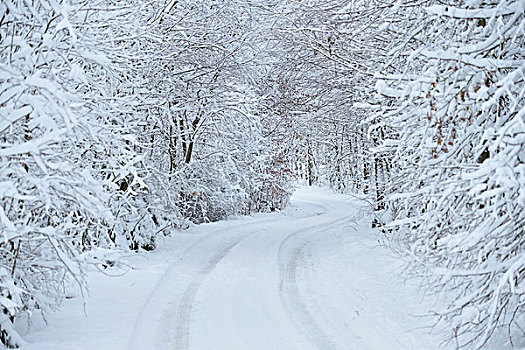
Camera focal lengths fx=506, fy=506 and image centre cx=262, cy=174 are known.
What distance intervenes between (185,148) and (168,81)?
216 inches

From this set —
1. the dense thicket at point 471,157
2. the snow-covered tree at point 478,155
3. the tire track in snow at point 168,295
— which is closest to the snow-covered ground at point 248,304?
the tire track in snow at point 168,295

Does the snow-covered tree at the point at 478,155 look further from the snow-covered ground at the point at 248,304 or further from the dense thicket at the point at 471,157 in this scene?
the snow-covered ground at the point at 248,304

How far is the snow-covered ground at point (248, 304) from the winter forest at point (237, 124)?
558mm

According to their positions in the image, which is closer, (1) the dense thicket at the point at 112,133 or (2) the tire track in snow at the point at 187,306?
(1) the dense thicket at the point at 112,133

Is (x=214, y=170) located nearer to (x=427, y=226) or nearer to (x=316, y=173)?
(x=427, y=226)

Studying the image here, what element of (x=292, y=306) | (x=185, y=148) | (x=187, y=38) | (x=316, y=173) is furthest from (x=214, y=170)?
(x=316, y=173)

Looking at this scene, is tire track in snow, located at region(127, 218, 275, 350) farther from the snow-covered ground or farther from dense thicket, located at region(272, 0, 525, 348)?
dense thicket, located at region(272, 0, 525, 348)

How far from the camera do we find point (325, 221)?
930 inches

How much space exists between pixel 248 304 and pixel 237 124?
1154cm

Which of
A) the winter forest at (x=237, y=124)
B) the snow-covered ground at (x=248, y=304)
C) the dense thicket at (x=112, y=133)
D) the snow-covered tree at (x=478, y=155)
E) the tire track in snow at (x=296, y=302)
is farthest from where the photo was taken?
the tire track in snow at (x=296, y=302)

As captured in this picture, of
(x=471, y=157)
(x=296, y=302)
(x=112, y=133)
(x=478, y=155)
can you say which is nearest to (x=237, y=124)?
(x=296, y=302)

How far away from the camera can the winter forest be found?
16.9 feet

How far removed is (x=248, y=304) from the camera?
28.9ft

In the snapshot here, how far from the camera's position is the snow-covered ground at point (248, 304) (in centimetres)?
689
